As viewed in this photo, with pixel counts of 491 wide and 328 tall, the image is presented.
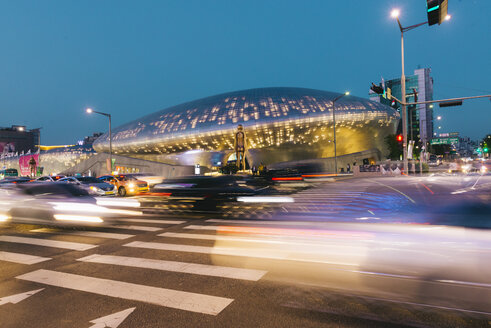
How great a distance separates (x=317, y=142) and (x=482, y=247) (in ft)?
173

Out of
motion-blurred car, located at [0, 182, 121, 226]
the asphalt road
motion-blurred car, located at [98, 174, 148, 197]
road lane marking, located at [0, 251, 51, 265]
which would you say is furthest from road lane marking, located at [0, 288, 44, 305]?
motion-blurred car, located at [98, 174, 148, 197]

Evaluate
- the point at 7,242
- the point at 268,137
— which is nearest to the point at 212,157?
the point at 268,137

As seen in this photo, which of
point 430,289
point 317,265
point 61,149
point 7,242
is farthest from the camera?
point 61,149

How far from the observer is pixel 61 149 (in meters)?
79.2

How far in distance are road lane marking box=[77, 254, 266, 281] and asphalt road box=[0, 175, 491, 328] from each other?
0.06ft

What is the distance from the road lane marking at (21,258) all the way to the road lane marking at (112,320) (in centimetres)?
360

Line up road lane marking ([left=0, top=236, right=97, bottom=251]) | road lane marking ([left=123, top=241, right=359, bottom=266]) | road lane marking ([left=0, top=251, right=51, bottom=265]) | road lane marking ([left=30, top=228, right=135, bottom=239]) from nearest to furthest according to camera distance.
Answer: road lane marking ([left=123, top=241, right=359, bottom=266]) < road lane marking ([left=0, top=251, right=51, bottom=265]) < road lane marking ([left=0, top=236, right=97, bottom=251]) < road lane marking ([left=30, top=228, right=135, bottom=239])

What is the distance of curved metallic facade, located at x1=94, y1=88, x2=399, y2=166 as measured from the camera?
181 ft

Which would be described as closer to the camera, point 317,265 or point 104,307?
point 104,307

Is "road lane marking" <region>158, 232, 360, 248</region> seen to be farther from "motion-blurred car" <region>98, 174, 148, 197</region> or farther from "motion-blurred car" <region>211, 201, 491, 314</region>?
"motion-blurred car" <region>98, 174, 148, 197</region>

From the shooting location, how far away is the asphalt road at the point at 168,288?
359 centimetres

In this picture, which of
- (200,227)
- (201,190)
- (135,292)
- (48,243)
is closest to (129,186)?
(201,190)

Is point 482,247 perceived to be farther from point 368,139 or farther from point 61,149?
point 61,149

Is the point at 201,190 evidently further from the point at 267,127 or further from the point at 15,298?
the point at 267,127
